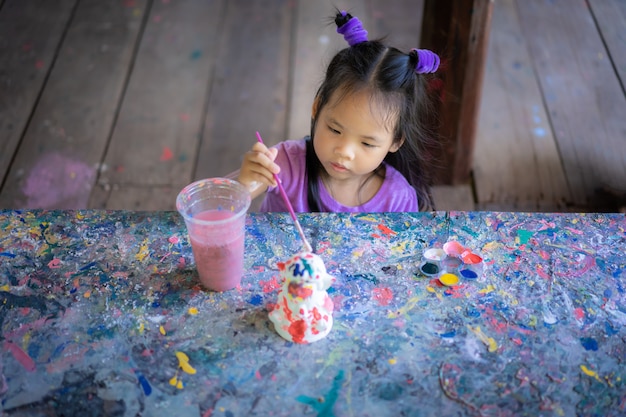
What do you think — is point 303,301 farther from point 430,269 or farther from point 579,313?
point 579,313

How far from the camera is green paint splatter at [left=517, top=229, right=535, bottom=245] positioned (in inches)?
43.9

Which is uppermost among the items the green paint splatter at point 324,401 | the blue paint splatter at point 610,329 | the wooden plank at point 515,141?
the blue paint splatter at point 610,329

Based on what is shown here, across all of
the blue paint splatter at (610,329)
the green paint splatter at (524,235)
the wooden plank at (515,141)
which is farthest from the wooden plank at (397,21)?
the blue paint splatter at (610,329)

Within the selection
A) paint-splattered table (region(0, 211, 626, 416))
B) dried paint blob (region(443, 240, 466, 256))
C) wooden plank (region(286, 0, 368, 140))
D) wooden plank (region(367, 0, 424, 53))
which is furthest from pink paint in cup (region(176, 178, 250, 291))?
wooden plank (region(367, 0, 424, 53))

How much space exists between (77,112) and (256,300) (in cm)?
169

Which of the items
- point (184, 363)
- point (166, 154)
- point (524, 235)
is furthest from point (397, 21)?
point (184, 363)

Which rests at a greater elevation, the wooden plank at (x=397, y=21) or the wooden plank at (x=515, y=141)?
the wooden plank at (x=397, y=21)

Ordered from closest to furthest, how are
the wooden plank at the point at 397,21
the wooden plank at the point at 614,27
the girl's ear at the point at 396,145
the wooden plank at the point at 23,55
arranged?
the girl's ear at the point at 396,145
the wooden plank at the point at 23,55
the wooden plank at the point at 614,27
the wooden plank at the point at 397,21

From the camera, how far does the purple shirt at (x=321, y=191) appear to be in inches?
55.5

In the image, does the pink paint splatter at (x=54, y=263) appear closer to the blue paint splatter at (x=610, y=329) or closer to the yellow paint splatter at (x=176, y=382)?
the yellow paint splatter at (x=176, y=382)

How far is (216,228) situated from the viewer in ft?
3.19

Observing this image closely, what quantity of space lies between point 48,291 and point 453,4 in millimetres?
1406

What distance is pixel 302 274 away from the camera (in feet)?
2.97

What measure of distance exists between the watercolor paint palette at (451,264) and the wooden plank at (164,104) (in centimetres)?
132
